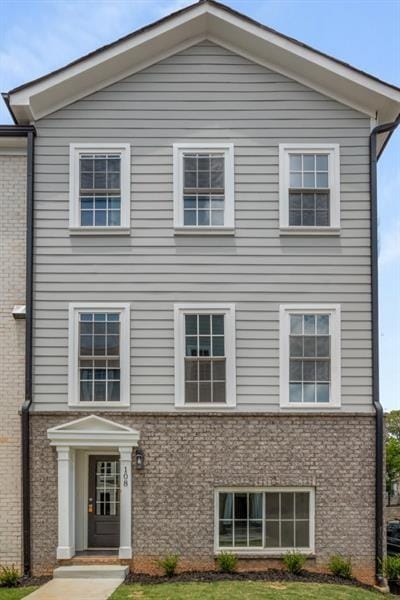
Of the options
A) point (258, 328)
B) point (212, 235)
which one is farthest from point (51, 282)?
point (258, 328)

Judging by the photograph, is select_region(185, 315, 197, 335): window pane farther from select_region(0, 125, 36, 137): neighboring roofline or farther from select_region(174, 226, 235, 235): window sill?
select_region(0, 125, 36, 137): neighboring roofline

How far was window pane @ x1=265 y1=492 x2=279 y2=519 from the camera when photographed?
384 inches

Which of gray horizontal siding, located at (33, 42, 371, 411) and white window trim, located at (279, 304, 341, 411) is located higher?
gray horizontal siding, located at (33, 42, 371, 411)

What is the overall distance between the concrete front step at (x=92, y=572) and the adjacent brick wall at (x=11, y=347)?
110 cm

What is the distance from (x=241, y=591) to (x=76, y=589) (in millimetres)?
2618

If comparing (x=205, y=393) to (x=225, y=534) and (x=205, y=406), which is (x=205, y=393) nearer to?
(x=205, y=406)

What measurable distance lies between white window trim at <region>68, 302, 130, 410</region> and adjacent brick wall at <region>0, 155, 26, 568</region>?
1.07 meters

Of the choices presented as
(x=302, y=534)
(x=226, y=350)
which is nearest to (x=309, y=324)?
(x=226, y=350)

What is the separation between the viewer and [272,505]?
977 cm

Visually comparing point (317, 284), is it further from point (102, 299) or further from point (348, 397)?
point (102, 299)

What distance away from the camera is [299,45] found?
32.0 ft

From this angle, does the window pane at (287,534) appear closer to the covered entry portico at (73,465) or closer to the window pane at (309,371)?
the window pane at (309,371)

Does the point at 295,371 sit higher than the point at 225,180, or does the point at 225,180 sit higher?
the point at 225,180

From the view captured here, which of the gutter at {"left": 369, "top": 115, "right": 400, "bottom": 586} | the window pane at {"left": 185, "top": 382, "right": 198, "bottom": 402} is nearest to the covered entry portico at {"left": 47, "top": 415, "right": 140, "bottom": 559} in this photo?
the window pane at {"left": 185, "top": 382, "right": 198, "bottom": 402}
